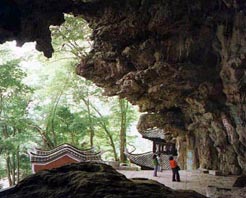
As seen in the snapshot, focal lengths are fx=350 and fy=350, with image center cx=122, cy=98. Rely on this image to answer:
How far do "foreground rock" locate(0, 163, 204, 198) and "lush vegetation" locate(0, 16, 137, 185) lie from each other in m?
17.3

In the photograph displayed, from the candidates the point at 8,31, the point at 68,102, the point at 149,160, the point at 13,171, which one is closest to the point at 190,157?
the point at 149,160

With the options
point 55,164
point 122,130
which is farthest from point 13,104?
point 122,130

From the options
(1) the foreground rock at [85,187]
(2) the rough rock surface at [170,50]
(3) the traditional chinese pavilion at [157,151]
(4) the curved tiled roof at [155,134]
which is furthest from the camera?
(4) the curved tiled roof at [155,134]

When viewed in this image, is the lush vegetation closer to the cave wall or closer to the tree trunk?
the tree trunk

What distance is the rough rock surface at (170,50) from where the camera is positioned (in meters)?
10.9

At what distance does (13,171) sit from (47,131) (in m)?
3.85

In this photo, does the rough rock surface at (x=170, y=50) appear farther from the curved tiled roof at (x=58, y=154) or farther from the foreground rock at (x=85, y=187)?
the foreground rock at (x=85, y=187)

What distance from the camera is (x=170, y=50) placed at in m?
13.2

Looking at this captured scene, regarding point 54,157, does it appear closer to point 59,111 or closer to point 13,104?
point 13,104

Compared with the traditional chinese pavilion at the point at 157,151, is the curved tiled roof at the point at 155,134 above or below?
above

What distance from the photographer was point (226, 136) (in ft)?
51.4

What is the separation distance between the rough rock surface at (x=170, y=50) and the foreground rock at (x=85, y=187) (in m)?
6.21

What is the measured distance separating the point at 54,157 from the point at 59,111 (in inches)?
298

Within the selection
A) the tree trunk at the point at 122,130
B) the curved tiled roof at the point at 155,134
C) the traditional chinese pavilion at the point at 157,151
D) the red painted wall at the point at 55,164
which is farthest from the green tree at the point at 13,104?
the curved tiled roof at the point at 155,134
